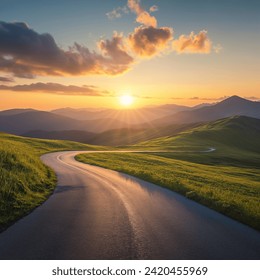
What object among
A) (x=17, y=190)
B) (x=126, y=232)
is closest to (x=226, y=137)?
(x=17, y=190)

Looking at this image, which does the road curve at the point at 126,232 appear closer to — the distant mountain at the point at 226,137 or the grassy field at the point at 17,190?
the grassy field at the point at 17,190

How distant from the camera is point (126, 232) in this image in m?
9.96

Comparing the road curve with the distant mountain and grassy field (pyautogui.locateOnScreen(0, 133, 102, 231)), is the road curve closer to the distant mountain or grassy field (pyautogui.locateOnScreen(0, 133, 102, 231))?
grassy field (pyautogui.locateOnScreen(0, 133, 102, 231))

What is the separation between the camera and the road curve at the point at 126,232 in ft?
26.7

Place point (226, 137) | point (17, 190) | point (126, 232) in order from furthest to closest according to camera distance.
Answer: point (226, 137) < point (17, 190) < point (126, 232)

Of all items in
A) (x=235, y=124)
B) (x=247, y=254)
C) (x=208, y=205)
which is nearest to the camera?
(x=247, y=254)

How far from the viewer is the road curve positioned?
8.14m

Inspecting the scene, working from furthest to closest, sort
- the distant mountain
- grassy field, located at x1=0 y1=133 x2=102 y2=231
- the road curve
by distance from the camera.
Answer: the distant mountain → grassy field, located at x1=0 y1=133 x2=102 y2=231 → the road curve

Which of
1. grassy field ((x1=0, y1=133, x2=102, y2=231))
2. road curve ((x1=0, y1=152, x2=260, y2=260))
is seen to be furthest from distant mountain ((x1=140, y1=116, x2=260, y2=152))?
road curve ((x1=0, y1=152, x2=260, y2=260))

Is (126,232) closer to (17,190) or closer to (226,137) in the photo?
(17,190)

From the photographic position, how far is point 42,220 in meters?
11.6
